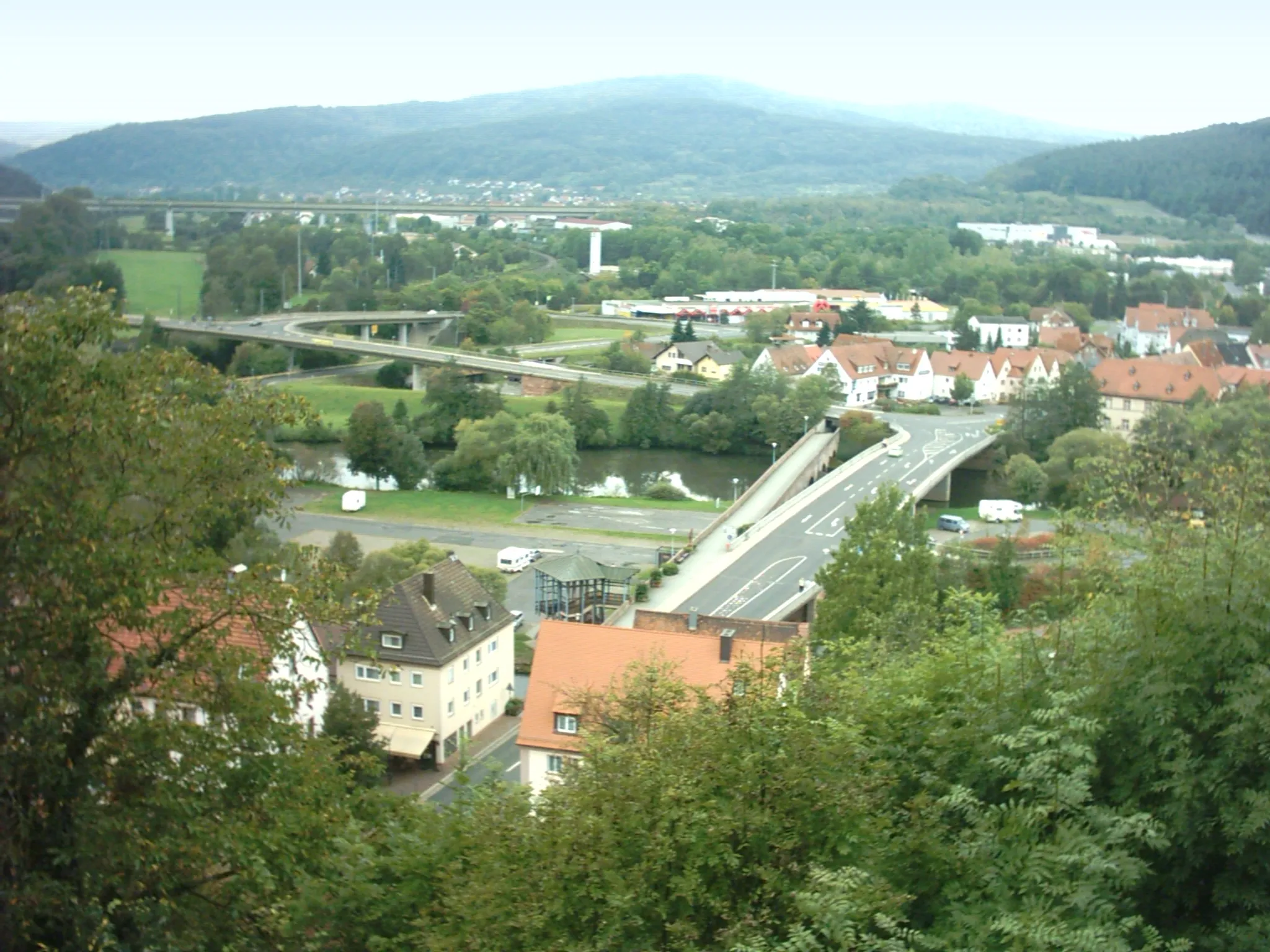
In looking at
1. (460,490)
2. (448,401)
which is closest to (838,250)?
(448,401)

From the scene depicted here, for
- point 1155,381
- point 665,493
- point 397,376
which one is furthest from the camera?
point 397,376

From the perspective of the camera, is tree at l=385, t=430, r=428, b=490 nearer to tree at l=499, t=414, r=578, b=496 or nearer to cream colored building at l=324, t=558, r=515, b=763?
tree at l=499, t=414, r=578, b=496

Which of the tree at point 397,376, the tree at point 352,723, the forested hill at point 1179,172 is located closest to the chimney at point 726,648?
the tree at point 352,723

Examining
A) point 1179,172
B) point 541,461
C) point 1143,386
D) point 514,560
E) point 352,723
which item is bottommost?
point 514,560

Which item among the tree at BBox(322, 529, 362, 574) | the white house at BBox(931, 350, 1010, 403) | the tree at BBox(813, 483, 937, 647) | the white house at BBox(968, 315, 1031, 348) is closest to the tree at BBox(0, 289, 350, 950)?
the tree at BBox(813, 483, 937, 647)

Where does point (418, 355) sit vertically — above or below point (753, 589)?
above

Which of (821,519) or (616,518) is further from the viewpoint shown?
(616,518)

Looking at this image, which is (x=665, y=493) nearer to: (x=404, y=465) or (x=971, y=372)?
(x=404, y=465)

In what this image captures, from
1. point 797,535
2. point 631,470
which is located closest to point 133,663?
point 797,535

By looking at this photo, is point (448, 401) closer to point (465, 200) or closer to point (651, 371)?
point (651, 371)
